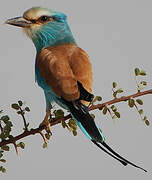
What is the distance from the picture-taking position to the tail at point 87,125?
2.07 m

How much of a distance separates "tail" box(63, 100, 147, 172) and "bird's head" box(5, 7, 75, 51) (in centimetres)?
97

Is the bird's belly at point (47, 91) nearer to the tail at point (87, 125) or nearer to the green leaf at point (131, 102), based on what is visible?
the tail at point (87, 125)

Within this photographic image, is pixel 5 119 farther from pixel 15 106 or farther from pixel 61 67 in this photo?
pixel 61 67

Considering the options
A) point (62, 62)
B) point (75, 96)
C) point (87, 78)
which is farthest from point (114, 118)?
point (62, 62)

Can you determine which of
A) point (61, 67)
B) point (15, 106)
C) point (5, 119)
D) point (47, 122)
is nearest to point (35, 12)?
point (61, 67)

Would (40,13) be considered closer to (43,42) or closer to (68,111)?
(43,42)

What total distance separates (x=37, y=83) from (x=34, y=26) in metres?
0.58

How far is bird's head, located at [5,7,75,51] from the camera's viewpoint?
318 cm

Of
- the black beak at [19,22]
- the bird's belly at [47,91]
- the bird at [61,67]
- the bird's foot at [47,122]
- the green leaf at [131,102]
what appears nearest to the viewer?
the green leaf at [131,102]

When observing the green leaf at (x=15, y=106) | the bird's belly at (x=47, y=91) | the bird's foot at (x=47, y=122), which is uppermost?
the green leaf at (x=15, y=106)

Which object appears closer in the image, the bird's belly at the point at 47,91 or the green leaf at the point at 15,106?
the green leaf at the point at 15,106

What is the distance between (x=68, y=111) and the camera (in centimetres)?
247

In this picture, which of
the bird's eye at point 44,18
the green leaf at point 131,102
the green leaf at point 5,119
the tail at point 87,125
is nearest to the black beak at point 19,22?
the bird's eye at point 44,18

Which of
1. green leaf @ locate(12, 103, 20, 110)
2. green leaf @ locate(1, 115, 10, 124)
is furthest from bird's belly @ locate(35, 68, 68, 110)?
green leaf @ locate(1, 115, 10, 124)
